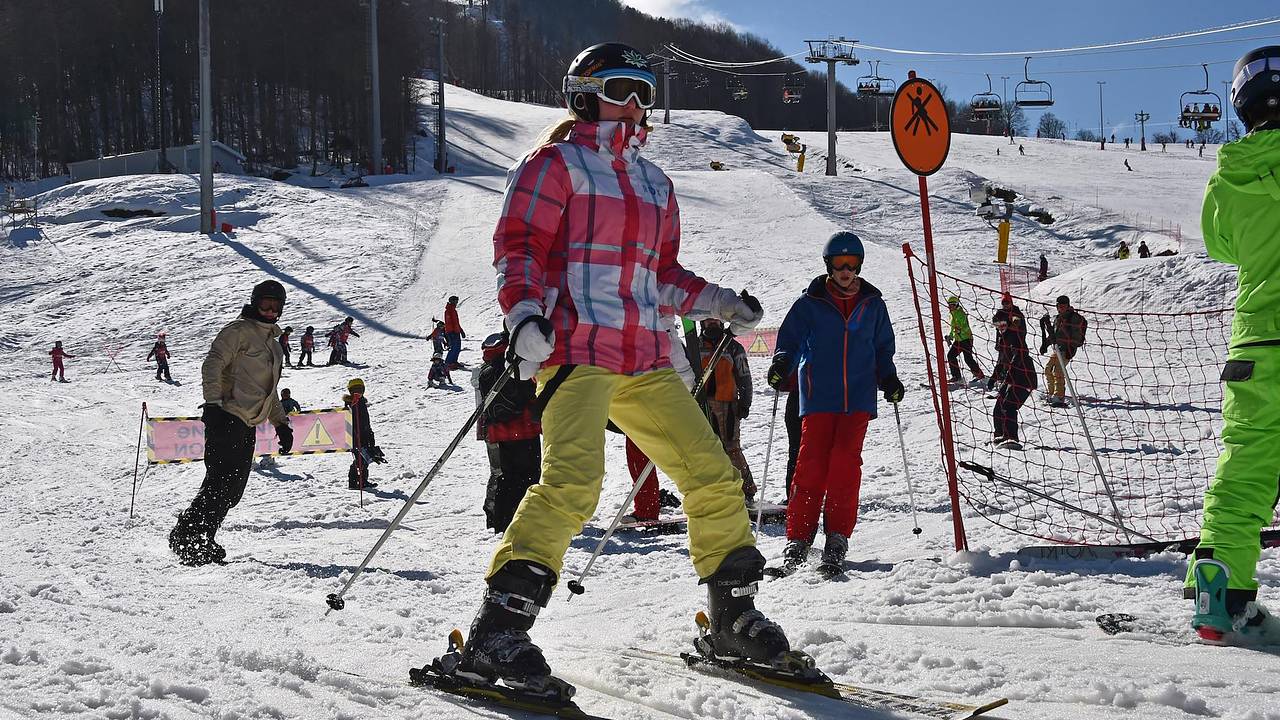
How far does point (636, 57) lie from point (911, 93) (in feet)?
7.56

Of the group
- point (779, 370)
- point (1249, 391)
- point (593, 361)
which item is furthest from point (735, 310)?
point (779, 370)

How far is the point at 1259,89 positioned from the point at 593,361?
7.38 ft

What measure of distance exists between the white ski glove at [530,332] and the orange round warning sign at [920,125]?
9.07 ft

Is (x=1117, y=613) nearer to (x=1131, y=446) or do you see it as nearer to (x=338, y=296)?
(x=1131, y=446)

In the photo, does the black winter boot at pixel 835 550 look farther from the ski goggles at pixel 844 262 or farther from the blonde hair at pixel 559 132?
the blonde hair at pixel 559 132

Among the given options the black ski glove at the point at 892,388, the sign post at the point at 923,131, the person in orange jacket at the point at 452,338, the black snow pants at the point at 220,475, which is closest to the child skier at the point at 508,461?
the black snow pants at the point at 220,475

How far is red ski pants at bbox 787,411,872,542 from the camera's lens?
5.06m

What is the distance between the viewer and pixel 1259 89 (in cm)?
327

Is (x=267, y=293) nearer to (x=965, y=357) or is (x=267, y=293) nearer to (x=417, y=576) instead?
(x=417, y=576)

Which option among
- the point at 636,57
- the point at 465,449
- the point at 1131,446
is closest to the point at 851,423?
the point at 636,57

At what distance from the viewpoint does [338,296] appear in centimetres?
2661

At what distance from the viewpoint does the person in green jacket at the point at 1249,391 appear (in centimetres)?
319

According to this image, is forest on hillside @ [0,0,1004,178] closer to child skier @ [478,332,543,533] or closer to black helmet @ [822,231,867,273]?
child skier @ [478,332,543,533]

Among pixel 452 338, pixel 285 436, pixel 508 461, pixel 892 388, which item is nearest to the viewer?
pixel 892 388
